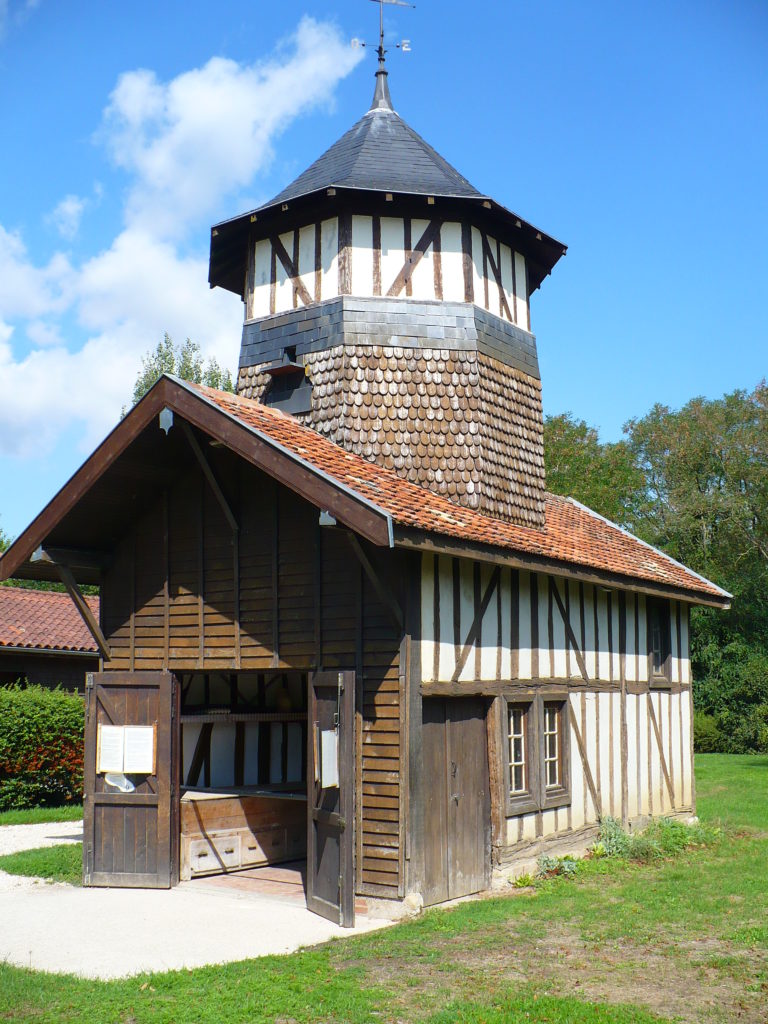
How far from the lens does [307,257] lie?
13273 millimetres

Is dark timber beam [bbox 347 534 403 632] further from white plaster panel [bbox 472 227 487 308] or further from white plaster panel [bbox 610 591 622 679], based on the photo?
white plaster panel [bbox 610 591 622 679]

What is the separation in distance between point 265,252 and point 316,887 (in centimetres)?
826

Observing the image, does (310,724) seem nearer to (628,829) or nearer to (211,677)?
(211,677)

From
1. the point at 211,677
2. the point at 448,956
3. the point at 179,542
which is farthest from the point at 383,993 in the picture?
the point at 211,677

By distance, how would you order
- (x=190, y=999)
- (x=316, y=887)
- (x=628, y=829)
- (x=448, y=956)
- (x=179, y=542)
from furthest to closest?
(x=628, y=829)
(x=179, y=542)
(x=316, y=887)
(x=448, y=956)
(x=190, y=999)

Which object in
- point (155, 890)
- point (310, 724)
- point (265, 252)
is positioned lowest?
point (155, 890)

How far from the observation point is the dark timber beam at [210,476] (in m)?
10.7

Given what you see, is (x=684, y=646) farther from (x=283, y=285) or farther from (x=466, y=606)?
(x=283, y=285)

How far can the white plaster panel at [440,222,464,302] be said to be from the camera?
42.5 feet

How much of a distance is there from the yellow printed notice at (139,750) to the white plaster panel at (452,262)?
6426 mm

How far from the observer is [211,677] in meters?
13.8

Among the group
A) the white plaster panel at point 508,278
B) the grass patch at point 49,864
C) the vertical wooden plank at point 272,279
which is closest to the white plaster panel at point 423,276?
the white plaster panel at point 508,278

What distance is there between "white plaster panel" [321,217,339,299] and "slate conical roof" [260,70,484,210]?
0.52 meters

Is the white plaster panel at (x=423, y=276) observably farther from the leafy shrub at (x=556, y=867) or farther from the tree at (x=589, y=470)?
the tree at (x=589, y=470)
